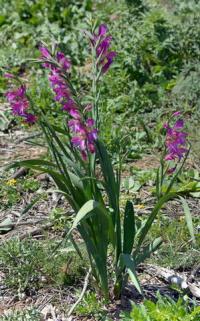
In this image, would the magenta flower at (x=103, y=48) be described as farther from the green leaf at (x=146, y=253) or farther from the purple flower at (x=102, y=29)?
the green leaf at (x=146, y=253)

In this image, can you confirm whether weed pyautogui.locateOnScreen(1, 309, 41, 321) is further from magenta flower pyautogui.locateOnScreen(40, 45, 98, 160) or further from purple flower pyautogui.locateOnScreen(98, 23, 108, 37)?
purple flower pyautogui.locateOnScreen(98, 23, 108, 37)

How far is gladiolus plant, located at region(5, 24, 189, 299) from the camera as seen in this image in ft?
9.57

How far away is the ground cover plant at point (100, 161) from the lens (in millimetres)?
3104

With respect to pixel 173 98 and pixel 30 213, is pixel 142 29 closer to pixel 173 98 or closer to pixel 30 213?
pixel 173 98

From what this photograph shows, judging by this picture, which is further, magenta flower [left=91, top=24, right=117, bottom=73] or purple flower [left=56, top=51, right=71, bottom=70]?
magenta flower [left=91, top=24, right=117, bottom=73]

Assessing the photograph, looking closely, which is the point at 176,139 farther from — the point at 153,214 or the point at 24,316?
the point at 24,316

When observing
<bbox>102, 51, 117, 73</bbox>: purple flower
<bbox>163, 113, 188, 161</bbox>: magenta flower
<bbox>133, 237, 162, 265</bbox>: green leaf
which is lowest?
<bbox>133, 237, 162, 265</bbox>: green leaf

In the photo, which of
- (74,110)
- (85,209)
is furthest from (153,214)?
(74,110)

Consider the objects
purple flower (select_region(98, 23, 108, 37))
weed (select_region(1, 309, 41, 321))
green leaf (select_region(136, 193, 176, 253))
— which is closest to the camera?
purple flower (select_region(98, 23, 108, 37))

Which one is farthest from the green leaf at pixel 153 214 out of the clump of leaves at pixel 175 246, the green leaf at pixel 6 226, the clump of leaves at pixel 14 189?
the clump of leaves at pixel 14 189

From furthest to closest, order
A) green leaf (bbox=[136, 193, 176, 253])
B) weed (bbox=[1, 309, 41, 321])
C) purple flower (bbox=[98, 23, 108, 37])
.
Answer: weed (bbox=[1, 309, 41, 321]), green leaf (bbox=[136, 193, 176, 253]), purple flower (bbox=[98, 23, 108, 37])

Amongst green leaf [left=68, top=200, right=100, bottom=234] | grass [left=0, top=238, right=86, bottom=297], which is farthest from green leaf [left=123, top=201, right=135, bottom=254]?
green leaf [left=68, top=200, right=100, bottom=234]

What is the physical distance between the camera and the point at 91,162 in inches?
126

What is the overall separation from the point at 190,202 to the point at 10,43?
3474 millimetres
